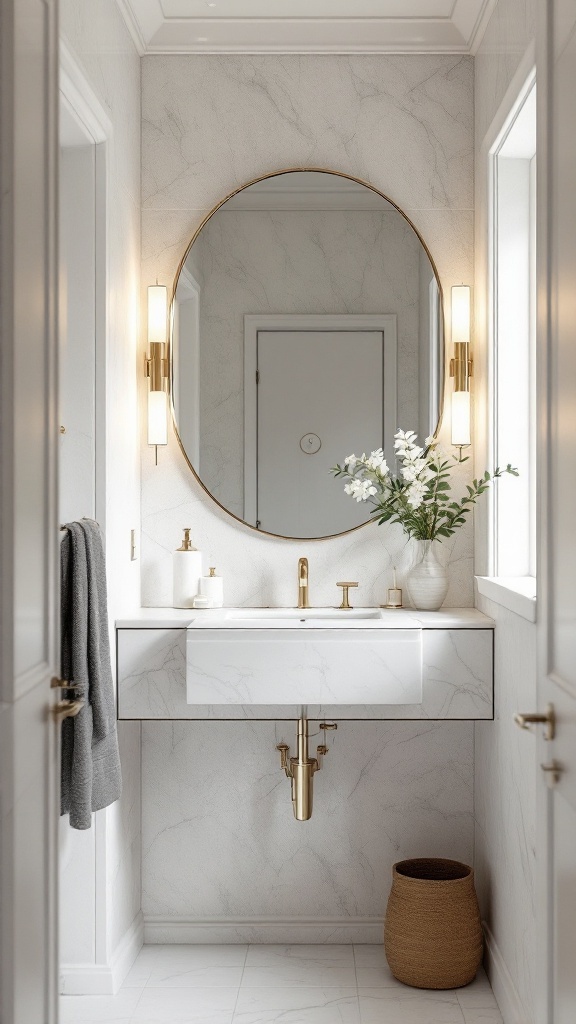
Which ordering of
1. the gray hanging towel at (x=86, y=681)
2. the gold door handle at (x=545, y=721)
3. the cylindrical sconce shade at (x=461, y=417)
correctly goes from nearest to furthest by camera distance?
the gold door handle at (x=545, y=721), the gray hanging towel at (x=86, y=681), the cylindrical sconce shade at (x=461, y=417)

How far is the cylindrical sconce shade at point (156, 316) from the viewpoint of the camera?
2.91 m

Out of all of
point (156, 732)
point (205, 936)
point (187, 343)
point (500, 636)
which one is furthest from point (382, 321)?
point (205, 936)

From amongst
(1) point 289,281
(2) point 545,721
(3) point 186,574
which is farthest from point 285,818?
(2) point 545,721

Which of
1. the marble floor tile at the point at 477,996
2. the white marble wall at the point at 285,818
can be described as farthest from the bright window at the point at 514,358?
the marble floor tile at the point at 477,996

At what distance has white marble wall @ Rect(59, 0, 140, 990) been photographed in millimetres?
2479

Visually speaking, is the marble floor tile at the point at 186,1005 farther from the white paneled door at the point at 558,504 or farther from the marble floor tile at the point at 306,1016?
the white paneled door at the point at 558,504

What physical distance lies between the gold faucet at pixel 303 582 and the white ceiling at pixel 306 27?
150 centimetres

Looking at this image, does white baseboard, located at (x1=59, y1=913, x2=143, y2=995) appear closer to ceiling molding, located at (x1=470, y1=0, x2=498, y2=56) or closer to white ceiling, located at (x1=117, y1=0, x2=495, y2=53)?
white ceiling, located at (x1=117, y1=0, x2=495, y2=53)

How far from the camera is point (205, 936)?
9.66 ft

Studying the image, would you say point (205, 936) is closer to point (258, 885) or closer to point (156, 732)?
point (258, 885)

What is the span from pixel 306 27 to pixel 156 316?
3.07 feet

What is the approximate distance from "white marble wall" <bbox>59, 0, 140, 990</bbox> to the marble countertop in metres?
0.06

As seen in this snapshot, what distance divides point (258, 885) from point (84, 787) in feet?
3.63

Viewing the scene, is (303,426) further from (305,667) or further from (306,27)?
(306,27)
